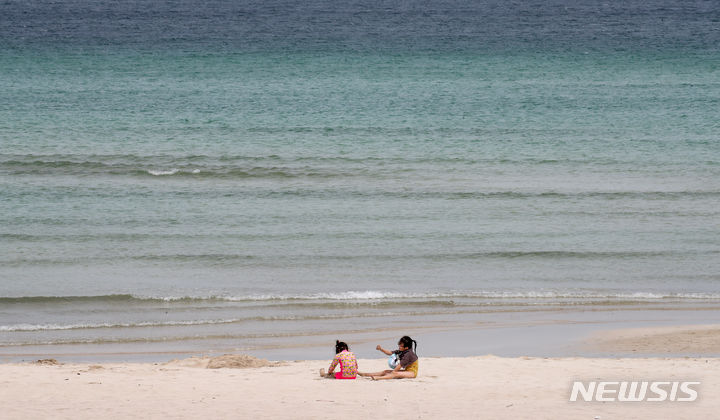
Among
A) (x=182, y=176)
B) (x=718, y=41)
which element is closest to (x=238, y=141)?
(x=182, y=176)

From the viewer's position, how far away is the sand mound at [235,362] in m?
14.1

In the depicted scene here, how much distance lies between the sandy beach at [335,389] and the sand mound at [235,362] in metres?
0.02

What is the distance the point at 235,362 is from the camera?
14.2 m

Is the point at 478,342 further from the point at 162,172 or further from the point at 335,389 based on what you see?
the point at 162,172

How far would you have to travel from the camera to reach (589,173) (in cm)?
2853

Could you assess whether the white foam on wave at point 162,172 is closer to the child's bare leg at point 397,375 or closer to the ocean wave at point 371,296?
the ocean wave at point 371,296

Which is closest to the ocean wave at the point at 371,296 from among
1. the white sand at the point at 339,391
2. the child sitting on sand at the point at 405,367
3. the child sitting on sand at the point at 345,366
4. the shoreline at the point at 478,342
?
the shoreline at the point at 478,342

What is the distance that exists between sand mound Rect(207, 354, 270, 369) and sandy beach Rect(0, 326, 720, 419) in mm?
18

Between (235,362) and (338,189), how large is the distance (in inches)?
516

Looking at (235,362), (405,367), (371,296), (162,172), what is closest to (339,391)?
(405,367)

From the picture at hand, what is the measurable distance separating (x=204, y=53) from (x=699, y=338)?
44.0 metres

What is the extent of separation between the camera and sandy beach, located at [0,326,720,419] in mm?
11445

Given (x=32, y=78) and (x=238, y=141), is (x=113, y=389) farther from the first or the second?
(x=32, y=78)

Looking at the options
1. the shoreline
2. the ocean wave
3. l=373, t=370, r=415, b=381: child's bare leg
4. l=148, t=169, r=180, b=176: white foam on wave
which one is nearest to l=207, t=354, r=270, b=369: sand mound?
the shoreline
